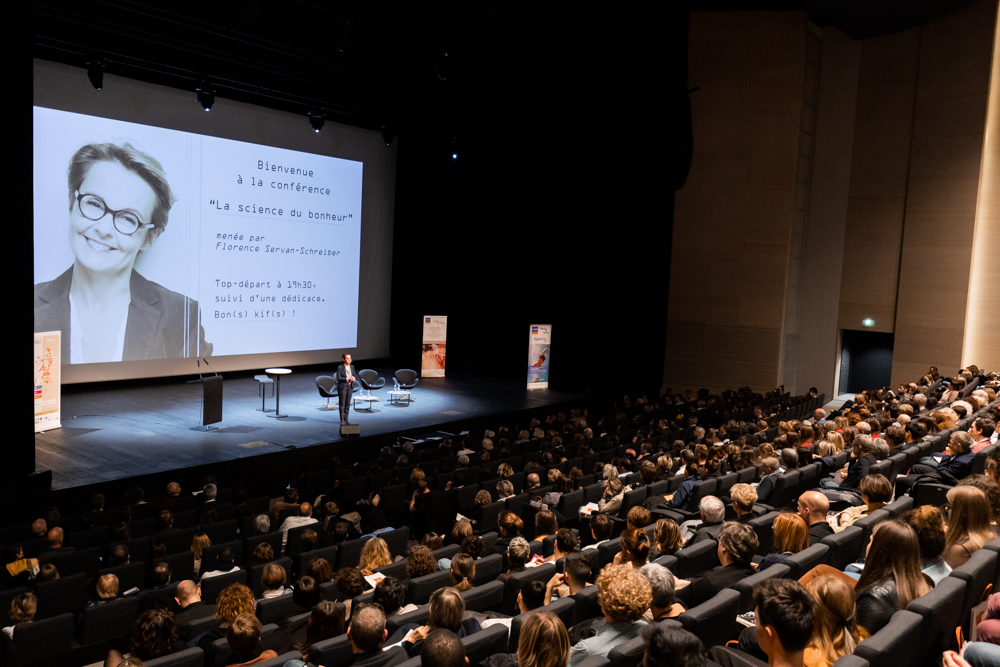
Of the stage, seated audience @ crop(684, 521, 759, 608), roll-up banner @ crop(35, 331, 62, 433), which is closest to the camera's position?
seated audience @ crop(684, 521, 759, 608)

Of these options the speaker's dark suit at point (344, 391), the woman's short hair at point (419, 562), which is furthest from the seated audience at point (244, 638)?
the speaker's dark suit at point (344, 391)

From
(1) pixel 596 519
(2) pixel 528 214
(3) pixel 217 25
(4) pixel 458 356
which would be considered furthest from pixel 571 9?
(1) pixel 596 519

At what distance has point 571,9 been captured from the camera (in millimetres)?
12492

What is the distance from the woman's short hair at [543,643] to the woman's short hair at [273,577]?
2.46 m

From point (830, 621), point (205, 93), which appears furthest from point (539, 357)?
point (830, 621)

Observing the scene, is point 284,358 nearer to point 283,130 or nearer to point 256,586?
point 283,130

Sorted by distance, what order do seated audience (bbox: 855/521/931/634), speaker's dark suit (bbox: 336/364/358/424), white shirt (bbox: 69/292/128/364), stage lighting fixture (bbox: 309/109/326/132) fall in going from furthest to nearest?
stage lighting fixture (bbox: 309/109/326/132) → white shirt (bbox: 69/292/128/364) → speaker's dark suit (bbox: 336/364/358/424) → seated audience (bbox: 855/521/931/634)

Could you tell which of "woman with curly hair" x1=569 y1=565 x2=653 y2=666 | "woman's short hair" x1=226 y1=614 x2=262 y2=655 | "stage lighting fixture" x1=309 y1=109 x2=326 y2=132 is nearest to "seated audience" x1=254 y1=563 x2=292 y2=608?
"woman's short hair" x1=226 y1=614 x2=262 y2=655

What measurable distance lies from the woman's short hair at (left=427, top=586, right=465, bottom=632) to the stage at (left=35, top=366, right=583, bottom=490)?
622 centimetres

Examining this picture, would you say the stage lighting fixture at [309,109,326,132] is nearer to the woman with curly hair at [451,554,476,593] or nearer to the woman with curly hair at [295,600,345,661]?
the woman with curly hair at [451,554,476,593]

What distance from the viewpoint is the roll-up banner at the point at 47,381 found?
9830mm

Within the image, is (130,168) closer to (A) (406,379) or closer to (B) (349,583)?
(A) (406,379)

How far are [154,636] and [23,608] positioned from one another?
1813mm

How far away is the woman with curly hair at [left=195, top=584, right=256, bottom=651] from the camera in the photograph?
11.7ft
